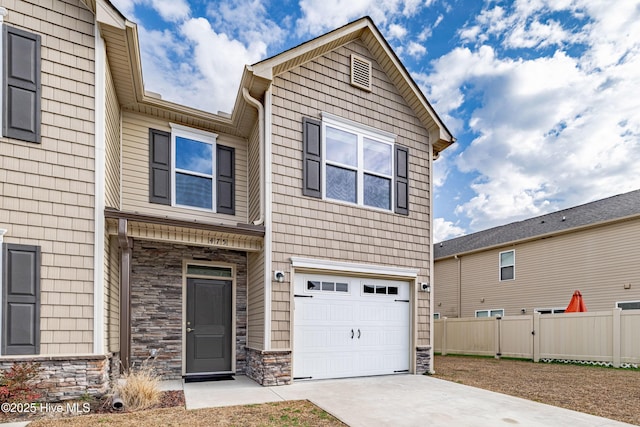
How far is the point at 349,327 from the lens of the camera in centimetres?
751

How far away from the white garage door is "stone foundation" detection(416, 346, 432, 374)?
24 centimetres

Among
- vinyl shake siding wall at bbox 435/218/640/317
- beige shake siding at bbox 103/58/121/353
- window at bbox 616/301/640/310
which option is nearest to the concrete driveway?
beige shake siding at bbox 103/58/121/353

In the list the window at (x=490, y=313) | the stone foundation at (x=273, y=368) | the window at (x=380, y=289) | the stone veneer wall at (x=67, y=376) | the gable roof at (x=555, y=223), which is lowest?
the window at (x=490, y=313)

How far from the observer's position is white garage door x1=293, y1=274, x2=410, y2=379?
23.1 ft

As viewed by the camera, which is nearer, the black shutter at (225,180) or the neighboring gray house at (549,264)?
the black shutter at (225,180)

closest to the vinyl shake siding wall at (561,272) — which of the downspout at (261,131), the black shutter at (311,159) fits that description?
the black shutter at (311,159)

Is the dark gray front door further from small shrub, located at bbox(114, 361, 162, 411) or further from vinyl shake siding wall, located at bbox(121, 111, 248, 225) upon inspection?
small shrub, located at bbox(114, 361, 162, 411)

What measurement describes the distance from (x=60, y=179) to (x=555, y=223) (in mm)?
16080

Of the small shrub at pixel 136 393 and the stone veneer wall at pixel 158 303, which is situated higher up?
the stone veneer wall at pixel 158 303

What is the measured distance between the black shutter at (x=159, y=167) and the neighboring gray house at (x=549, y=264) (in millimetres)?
13715

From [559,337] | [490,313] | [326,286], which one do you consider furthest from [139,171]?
[490,313]

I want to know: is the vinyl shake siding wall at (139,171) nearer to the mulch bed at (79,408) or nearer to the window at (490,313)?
the mulch bed at (79,408)

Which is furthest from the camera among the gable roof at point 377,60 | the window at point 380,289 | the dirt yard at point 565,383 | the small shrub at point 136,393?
the window at point 380,289

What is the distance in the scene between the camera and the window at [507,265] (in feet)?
51.0
